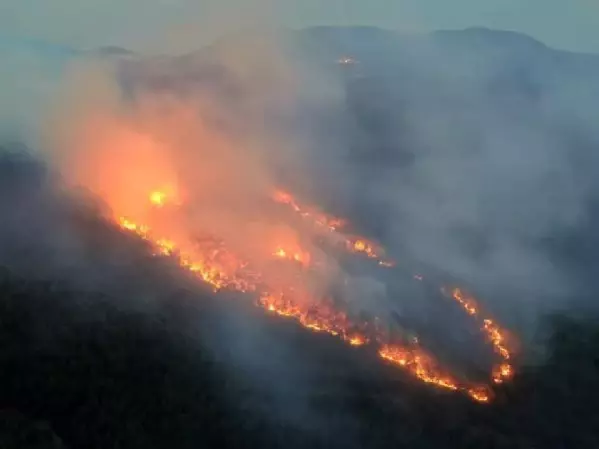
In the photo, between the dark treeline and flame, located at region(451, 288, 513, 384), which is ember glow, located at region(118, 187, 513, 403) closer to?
flame, located at region(451, 288, 513, 384)

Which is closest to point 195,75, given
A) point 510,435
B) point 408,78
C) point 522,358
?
point 408,78

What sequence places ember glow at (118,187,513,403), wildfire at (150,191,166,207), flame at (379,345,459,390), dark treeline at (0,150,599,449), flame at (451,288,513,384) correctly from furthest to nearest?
wildfire at (150,191,166,207) → flame at (451,288,513,384) → ember glow at (118,187,513,403) → flame at (379,345,459,390) → dark treeline at (0,150,599,449)

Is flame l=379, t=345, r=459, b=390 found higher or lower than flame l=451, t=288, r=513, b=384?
lower

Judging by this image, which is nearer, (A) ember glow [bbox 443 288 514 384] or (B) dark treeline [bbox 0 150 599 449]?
(B) dark treeline [bbox 0 150 599 449]

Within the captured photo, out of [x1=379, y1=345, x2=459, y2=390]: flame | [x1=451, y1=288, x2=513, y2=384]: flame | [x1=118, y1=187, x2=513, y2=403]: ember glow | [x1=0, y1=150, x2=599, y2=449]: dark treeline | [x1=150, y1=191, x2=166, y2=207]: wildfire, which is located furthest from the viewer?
[x1=150, y1=191, x2=166, y2=207]: wildfire

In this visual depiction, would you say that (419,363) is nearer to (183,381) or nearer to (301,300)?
(301,300)

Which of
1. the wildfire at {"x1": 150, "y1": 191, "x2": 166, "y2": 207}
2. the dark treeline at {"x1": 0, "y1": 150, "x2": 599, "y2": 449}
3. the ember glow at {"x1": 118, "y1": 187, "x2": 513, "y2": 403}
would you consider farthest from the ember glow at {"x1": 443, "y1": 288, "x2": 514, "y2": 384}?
the wildfire at {"x1": 150, "y1": 191, "x2": 166, "y2": 207}

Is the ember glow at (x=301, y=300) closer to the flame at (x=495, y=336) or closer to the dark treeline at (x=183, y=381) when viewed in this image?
the flame at (x=495, y=336)

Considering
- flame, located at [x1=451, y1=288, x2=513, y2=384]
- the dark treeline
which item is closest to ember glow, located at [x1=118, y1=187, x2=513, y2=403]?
flame, located at [x1=451, y1=288, x2=513, y2=384]

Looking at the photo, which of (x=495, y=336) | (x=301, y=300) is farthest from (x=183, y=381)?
(x=495, y=336)

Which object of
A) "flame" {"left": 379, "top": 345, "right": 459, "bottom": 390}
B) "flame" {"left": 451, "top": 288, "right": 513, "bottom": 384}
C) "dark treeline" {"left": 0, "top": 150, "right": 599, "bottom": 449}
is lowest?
"dark treeline" {"left": 0, "top": 150, "right": 599, "bottom": 449}
